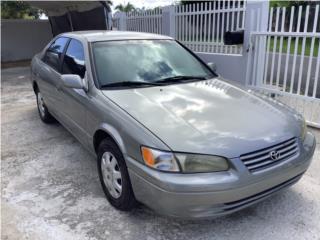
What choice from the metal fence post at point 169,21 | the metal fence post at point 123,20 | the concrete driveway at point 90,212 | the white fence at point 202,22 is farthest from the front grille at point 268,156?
the metal fence post at point 123,20

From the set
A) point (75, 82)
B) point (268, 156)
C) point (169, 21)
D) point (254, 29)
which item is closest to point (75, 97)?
point (75, 82)

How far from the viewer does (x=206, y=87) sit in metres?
3.36

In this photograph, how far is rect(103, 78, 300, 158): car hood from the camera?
233 cm

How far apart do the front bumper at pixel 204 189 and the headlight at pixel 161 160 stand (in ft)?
0.13

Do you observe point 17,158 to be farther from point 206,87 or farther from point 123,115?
point 206,87

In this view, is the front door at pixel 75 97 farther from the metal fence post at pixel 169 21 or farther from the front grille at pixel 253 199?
the metal fence post at pixel 169 21

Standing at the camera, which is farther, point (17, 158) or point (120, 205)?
point (17, 158)

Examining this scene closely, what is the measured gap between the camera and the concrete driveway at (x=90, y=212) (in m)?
2.59

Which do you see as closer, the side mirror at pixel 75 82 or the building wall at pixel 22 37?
the side mirror at pixel 75 82

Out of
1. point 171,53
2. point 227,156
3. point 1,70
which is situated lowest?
point 1,70

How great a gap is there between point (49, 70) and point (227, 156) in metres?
3.32

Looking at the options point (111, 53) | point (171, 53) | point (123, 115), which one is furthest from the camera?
point (171, 53)

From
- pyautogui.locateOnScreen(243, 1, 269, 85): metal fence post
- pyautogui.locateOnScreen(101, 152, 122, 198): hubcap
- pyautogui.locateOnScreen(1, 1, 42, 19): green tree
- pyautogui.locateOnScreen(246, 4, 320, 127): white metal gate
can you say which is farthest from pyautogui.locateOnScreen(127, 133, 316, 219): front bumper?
pyautogui.locateOnScreen(1, 1, 42, 19): green tree

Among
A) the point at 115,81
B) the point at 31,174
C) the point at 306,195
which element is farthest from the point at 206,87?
the point at 31,174
